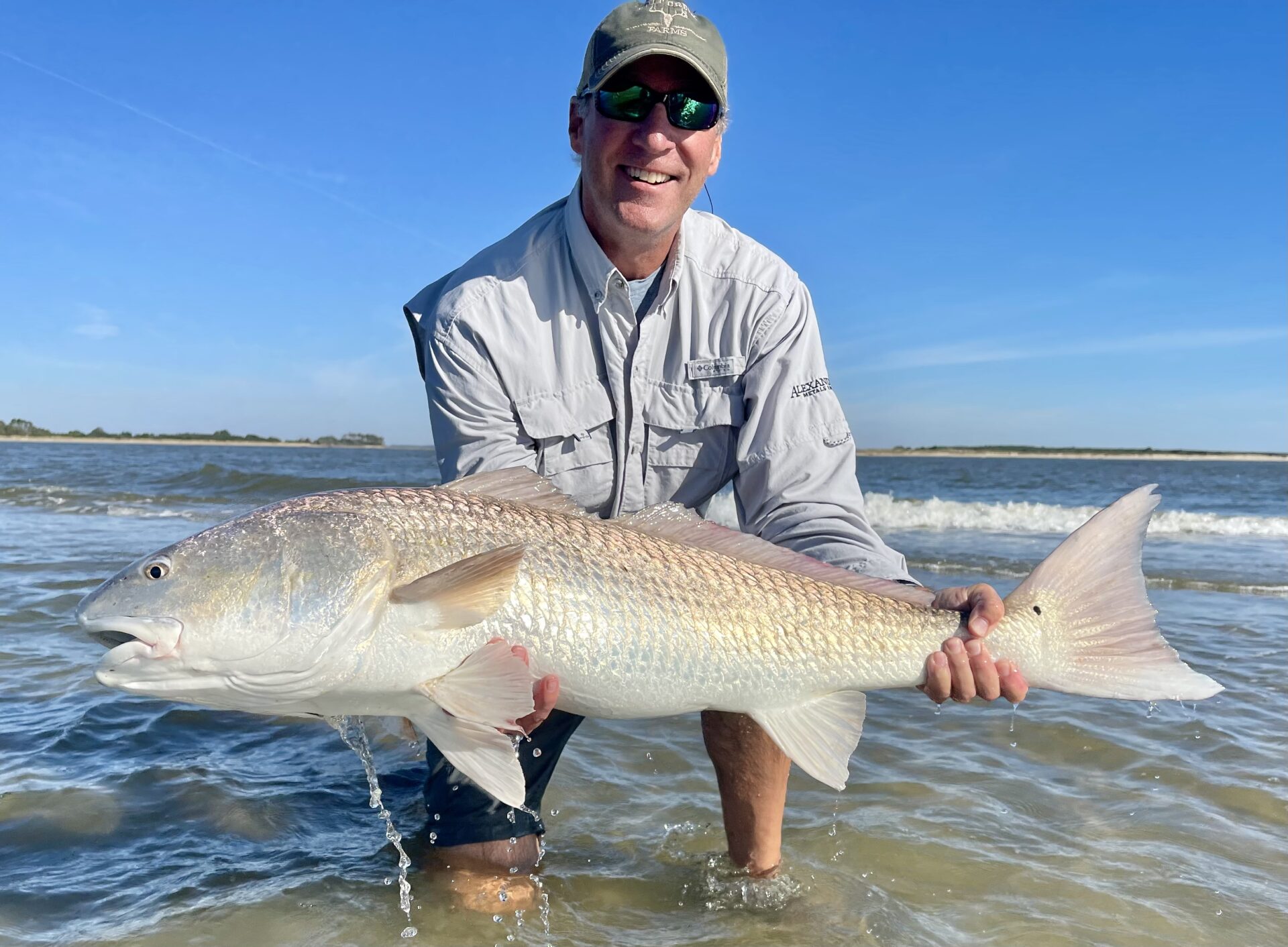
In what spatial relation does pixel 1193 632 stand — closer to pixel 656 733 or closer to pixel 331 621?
pixel 656 733

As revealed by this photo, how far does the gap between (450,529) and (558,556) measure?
13.1 inches

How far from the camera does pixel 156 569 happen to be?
2.51 metres

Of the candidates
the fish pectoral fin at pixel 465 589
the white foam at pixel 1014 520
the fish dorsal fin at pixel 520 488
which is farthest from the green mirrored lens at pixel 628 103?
the white foam at pixel 1014 520

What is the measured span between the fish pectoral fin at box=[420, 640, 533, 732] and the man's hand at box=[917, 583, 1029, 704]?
128cm

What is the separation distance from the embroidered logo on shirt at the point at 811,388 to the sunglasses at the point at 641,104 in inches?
45.8

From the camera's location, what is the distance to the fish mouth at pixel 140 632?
2430 millimetres

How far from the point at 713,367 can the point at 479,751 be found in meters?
2.00

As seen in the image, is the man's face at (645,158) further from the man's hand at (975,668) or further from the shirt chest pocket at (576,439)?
the man's hand at (975,668)

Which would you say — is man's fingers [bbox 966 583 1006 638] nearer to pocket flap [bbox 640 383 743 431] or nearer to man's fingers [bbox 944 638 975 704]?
man's fingers [bbox 944 638 975 704]

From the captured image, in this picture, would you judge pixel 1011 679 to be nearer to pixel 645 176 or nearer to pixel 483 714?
pixel 483 714

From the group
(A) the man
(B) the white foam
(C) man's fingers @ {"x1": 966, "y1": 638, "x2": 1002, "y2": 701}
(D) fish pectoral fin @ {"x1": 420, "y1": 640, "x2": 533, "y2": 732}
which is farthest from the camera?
(B) the white foam

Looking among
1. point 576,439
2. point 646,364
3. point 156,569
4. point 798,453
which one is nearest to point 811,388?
point 798,453

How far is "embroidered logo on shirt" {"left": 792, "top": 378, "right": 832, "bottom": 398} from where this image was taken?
13.2ft

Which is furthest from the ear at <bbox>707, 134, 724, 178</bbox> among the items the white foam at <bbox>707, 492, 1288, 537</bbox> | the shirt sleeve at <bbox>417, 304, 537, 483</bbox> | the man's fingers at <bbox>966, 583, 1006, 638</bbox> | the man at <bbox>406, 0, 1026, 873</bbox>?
the white foam at <bbox>707, 492, 1288, 537</bbox>
